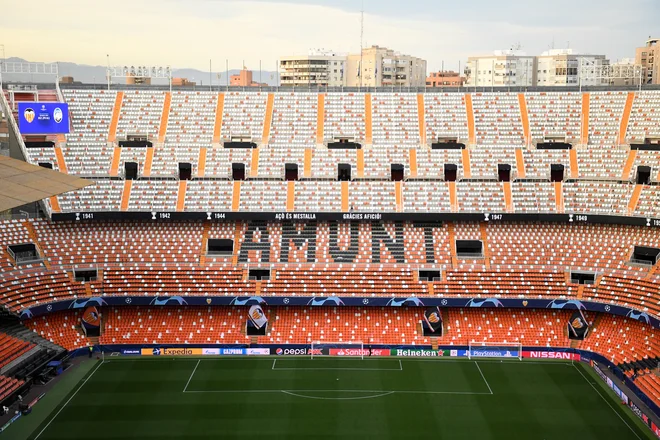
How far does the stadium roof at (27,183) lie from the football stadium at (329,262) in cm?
18

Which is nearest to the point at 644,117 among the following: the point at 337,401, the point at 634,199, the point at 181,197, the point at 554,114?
the point at 554,114

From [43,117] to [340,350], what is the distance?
30236 millimetres

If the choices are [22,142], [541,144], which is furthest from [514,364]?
[22,142]

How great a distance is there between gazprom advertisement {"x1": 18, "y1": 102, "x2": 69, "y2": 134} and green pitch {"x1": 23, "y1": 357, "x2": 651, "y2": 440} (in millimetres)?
21138

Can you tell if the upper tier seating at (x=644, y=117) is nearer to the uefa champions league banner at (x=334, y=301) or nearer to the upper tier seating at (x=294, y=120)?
the uefa champions league banner at (x=334, y=301)

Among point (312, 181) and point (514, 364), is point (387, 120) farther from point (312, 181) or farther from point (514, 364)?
point (514, 364)

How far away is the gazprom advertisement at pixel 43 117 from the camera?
54.8 meters

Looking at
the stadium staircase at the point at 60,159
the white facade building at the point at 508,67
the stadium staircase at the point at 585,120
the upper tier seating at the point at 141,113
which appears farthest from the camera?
the white facade building at the point at 508,67

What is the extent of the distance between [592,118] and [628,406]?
27473mm

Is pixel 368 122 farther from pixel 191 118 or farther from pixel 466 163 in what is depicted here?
pixel 191 118

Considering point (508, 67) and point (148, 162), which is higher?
point (508, 67)

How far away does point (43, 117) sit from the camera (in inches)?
2183

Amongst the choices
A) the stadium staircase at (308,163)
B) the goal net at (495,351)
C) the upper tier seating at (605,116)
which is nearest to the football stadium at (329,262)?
the goal net at (495,351)

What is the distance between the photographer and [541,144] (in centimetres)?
5716
